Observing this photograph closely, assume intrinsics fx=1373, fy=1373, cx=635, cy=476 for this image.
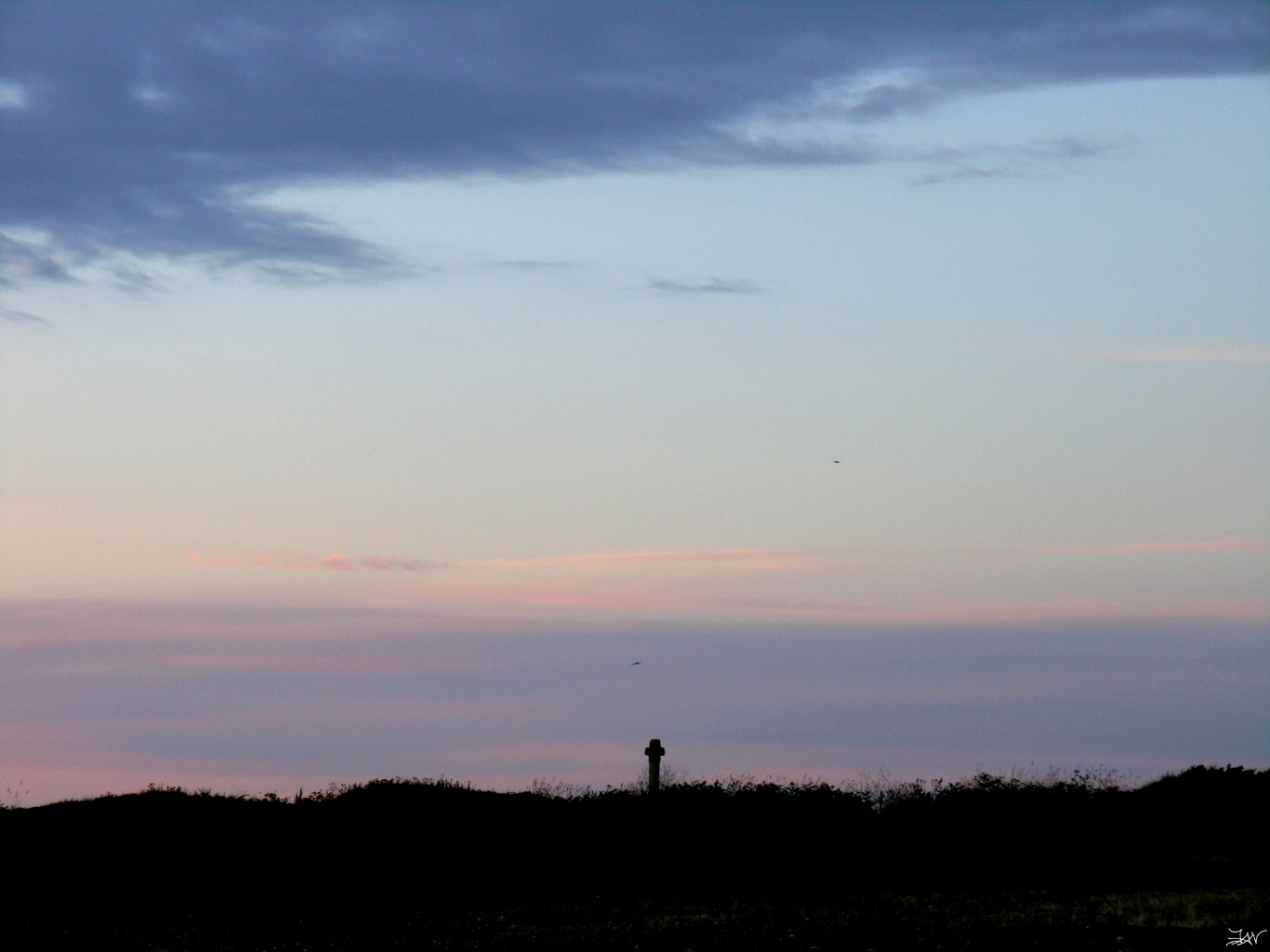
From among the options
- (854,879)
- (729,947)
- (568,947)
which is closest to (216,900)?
(568,947)

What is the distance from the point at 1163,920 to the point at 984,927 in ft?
10.4

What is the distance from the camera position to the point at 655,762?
34.6 metres

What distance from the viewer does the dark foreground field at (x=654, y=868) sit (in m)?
24.1

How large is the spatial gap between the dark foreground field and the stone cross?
2.11ft

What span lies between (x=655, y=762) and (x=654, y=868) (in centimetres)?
453

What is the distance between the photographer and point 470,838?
102 feet

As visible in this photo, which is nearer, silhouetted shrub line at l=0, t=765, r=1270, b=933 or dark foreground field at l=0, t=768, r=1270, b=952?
dark foreground field at l=0, t=768, r=1270, b=952

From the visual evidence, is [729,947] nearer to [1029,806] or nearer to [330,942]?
[330,942]

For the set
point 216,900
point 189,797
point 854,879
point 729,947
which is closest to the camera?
point 729,947

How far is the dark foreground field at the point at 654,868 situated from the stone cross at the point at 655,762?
64cm

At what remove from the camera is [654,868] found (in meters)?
30.3

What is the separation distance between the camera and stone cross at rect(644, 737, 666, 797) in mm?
34250

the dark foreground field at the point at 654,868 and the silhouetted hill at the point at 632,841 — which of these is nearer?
the dark foreground field at the point at 654,868

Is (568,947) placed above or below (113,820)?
below
